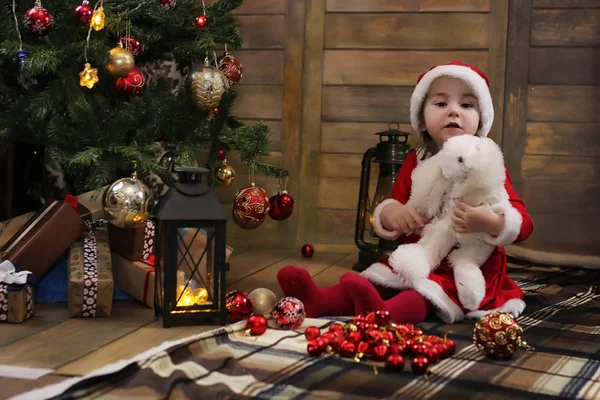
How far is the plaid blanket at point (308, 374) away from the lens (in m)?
1.09

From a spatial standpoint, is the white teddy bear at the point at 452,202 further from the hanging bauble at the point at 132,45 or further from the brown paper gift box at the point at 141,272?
the hanging bauble at the point at 132,45

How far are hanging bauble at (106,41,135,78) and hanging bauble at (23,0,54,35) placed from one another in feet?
0.53

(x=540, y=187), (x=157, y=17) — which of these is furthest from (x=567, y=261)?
(x=157, y=17)

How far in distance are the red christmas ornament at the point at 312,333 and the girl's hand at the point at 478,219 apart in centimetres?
42

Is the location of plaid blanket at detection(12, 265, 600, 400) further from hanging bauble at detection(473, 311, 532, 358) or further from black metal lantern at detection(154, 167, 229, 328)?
black metal lantern at detection(154, 167, 229, 328)

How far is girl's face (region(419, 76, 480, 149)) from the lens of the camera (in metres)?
1.66

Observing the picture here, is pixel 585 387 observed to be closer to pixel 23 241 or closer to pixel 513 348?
pixel 513 348

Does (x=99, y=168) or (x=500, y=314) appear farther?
(x=99, y=168)

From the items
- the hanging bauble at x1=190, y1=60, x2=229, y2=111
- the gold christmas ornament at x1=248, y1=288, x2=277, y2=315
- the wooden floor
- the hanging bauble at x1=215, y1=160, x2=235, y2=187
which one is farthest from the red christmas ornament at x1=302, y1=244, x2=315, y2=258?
the gold christmas ornament at x1=248, y1=288, x2=277, y2=315

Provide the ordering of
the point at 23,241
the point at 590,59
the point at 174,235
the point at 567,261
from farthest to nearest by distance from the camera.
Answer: the point at 590,59 → the point at 567,261 → the point at 23,241 → the point at 174,235

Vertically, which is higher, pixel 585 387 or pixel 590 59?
pixel 590 59

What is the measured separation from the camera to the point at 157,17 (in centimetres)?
196

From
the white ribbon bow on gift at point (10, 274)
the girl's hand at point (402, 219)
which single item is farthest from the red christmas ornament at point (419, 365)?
the white ribbon bow on gift at point (10, 274)

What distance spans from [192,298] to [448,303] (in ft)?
1.86
